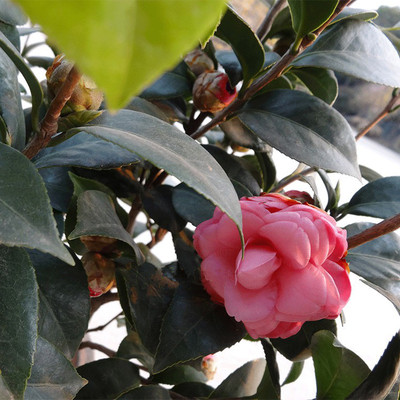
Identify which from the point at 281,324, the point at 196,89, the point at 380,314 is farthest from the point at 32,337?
the point at 380,314

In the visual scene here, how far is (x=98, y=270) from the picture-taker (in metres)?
0.45

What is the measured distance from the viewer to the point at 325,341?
42cm

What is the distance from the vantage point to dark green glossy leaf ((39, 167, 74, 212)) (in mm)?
467

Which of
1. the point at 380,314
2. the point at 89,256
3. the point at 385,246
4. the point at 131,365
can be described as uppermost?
the point at 385,246

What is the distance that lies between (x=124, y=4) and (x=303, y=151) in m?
0.32

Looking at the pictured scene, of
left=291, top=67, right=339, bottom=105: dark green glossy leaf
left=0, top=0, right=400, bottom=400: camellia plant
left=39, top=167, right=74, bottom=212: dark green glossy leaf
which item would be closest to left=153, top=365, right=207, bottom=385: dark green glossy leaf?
left=0, top=0, right=400, bottom=400: camellia plant

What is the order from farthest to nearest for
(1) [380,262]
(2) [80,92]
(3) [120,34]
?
1. (1) [380,262]
2. (2) [80,92]
3. (3) [120,34]

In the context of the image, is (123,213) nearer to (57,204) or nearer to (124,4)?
(57,204)

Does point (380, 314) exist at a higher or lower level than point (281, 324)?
lower

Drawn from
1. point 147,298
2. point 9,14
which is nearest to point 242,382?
point 147,298

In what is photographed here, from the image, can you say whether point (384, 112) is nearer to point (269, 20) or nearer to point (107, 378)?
point (269, 20)

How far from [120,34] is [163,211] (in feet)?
1.30

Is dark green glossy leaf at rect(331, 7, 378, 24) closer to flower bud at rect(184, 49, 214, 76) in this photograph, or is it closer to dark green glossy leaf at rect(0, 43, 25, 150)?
flower bud at rect(184, 49, 214, 76)

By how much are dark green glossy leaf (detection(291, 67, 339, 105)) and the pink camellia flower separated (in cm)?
18
